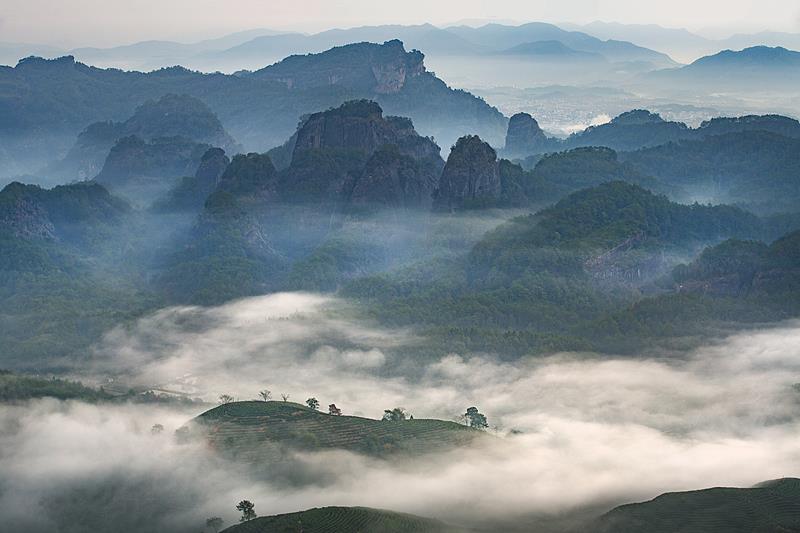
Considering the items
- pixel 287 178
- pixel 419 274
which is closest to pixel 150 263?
pixel 287 178

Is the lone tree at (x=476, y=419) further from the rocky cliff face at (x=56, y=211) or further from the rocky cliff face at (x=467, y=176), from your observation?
the rocky cliff face at (x=56, y=211)

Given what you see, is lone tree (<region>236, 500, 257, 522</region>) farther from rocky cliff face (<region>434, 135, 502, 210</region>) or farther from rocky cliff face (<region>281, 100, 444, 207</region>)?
rocky cliff face (<region>281, 100, 444, 207</region>)

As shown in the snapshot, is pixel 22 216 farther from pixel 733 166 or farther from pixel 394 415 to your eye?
pixel 733 166

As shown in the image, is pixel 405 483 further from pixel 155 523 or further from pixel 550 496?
pixel 155 523

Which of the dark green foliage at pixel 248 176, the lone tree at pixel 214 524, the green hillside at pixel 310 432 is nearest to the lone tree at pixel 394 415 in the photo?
the green hillside at pixel 310 432

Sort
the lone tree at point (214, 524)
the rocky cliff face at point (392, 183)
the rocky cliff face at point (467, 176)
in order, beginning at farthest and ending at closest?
the rocky cliff face at point (392, 183) → the rocky cliff face at point (467, 176) → the lone tree at point (214, 524)

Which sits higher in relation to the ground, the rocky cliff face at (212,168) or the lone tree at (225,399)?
the rocky cliff face at (212,168)
